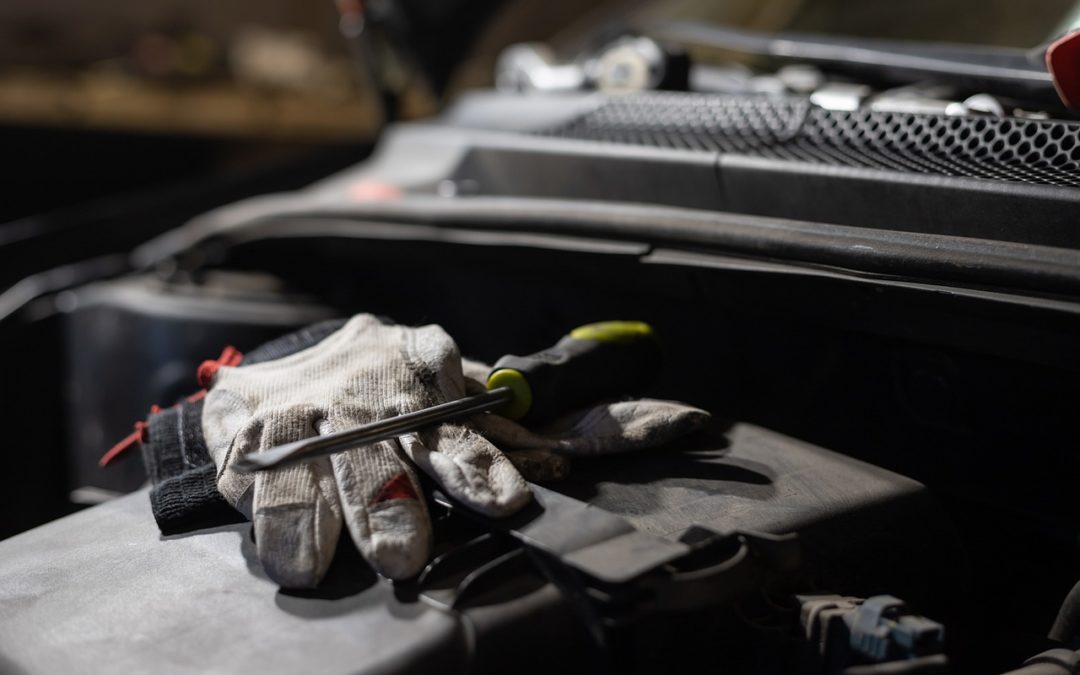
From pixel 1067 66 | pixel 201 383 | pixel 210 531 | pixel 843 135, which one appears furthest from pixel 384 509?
pixel 1067 66

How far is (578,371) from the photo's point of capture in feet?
2.44

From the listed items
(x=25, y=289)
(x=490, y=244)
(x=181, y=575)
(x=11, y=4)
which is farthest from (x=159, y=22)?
(x=181, y=575)

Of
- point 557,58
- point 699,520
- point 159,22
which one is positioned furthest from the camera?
point 159,22

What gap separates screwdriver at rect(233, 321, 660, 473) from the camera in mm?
596

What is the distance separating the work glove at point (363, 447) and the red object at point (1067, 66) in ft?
1.37

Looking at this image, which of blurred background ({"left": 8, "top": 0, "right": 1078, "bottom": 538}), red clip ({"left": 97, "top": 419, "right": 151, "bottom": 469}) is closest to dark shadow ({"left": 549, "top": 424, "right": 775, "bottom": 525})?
red clip ({"left": 97, "top": 419, "right": 151, "bottom": 469})

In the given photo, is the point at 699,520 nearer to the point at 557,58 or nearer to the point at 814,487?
the point at 814,487

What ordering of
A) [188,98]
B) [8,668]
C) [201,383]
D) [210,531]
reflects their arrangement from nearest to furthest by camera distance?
[8,668]
[210,531]
[201,383]
[188,98]

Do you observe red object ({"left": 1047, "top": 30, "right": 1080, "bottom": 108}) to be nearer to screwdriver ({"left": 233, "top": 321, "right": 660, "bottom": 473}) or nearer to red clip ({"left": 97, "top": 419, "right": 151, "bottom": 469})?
screwdriver ({"left": 233, "top": 321, "right": 660, "bottom": 473})

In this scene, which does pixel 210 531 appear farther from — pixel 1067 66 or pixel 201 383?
pixel 1067 66

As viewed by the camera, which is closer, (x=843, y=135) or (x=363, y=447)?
(x=363, y=447)

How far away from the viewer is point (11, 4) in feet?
9.29

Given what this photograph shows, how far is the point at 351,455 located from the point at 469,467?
0.08 m

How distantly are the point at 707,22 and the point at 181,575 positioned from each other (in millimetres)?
1106
